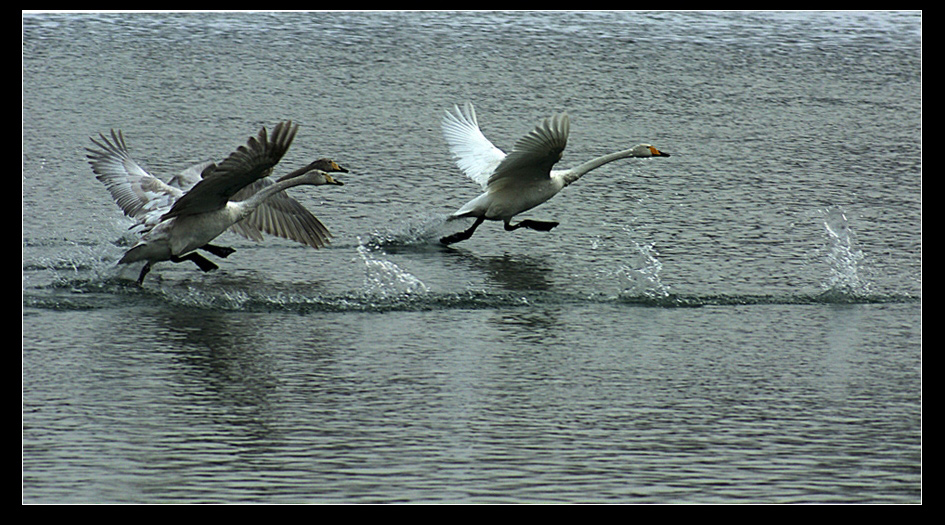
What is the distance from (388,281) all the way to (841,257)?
4252 millimetres

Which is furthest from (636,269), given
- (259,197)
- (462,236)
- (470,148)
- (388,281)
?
(259,197)

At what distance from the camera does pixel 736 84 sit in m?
20.3

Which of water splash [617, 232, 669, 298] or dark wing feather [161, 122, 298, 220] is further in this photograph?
water splash [617, 232, 669, 298]

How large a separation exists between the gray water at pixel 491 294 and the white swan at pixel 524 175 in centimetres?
33

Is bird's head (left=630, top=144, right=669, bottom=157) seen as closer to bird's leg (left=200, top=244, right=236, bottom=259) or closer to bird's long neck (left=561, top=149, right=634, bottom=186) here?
bird's long neck (left=561, top=149, right=634, bottom=186)

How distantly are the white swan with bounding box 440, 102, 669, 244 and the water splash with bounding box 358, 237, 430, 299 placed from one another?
1265 mm

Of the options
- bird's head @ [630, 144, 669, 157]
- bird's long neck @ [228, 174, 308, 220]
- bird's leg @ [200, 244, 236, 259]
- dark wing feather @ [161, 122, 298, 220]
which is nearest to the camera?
dark wing feather @ [161, 122, 298, 220]

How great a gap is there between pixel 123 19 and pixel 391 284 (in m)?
13.7

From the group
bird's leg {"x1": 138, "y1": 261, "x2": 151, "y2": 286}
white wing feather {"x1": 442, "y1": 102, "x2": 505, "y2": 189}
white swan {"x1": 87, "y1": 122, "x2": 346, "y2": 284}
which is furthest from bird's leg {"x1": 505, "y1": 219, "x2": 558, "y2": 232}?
bird's leg {"x1": 138, "y1": 261, "x2": 151, "y2": 286}

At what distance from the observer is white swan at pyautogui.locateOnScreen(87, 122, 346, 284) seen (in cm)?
1061

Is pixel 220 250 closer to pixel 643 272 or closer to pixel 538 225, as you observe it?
pixel 538 225

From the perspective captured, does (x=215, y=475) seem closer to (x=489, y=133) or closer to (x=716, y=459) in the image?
(x=716, y=459)

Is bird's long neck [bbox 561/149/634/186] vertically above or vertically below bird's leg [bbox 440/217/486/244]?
above

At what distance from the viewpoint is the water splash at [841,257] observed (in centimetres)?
1150
